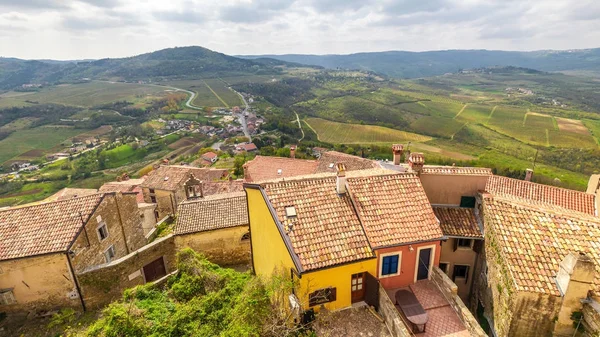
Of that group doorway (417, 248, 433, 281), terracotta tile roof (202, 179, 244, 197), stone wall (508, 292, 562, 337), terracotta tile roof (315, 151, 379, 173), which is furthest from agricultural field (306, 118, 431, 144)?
stone wall (508, 292, 562, 337)

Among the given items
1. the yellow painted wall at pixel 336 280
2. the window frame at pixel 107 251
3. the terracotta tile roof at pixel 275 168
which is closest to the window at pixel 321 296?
the yellow painted wall at pixel 336 280

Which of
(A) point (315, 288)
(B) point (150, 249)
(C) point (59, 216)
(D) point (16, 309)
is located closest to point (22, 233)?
(C) point (59, 216)

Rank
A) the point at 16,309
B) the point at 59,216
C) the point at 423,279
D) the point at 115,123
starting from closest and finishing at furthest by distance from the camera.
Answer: the point at 423,279, the point at 16,309, the point at 59,216, the point at 115,123

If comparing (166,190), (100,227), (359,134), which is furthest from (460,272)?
(359,134)

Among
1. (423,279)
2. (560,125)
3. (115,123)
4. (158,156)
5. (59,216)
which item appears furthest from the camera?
(115,123)

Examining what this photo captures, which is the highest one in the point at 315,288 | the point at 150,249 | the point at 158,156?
the point at 315,288

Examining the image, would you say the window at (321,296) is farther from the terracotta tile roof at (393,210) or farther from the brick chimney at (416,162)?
the brick chimney at (416,162)

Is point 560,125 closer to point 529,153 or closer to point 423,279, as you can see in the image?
point 529,153
